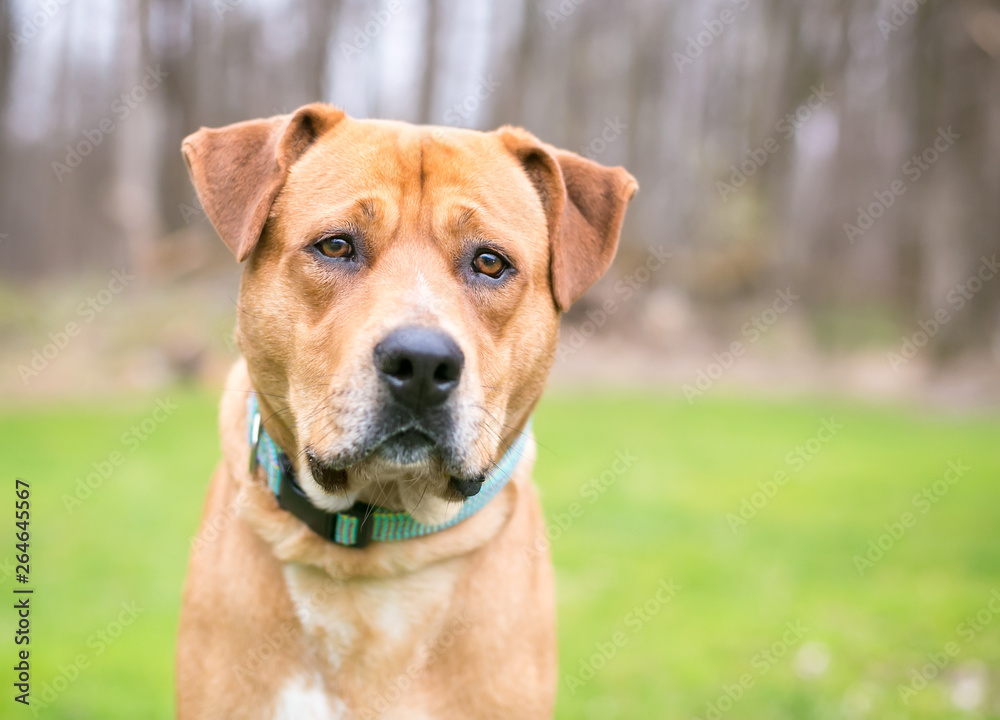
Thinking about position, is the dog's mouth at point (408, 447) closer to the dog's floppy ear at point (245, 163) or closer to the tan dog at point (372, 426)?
the tan dog at point (372, 426)

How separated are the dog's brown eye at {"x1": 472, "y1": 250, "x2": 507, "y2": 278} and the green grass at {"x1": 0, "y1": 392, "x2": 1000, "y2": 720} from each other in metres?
2.53

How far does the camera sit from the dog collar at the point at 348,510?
2.82 meters

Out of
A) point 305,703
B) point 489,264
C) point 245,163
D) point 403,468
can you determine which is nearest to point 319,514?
point 403,468

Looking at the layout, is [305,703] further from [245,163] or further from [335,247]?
[245,163]

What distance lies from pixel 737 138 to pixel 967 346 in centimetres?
1050

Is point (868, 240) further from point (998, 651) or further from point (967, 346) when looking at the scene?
point (998, 651)

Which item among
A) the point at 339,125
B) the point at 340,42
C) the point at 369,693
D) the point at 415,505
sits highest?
the point at 339,125

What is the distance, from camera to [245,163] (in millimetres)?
3062

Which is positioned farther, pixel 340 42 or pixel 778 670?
pixel 340 42

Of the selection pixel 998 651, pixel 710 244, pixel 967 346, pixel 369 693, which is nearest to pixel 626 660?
pixel 998 651

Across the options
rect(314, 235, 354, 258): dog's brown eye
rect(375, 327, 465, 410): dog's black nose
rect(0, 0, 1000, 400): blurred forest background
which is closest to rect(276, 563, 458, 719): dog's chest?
rect(375, 327, 465, 410): dog's black nose

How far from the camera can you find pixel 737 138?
24344 mm

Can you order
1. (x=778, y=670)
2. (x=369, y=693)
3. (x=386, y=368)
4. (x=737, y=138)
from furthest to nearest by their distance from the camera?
(x=737, y=138), (x=778, y=670), (x=369, y=693), (x=386, y=368)

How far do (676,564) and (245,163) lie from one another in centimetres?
482
